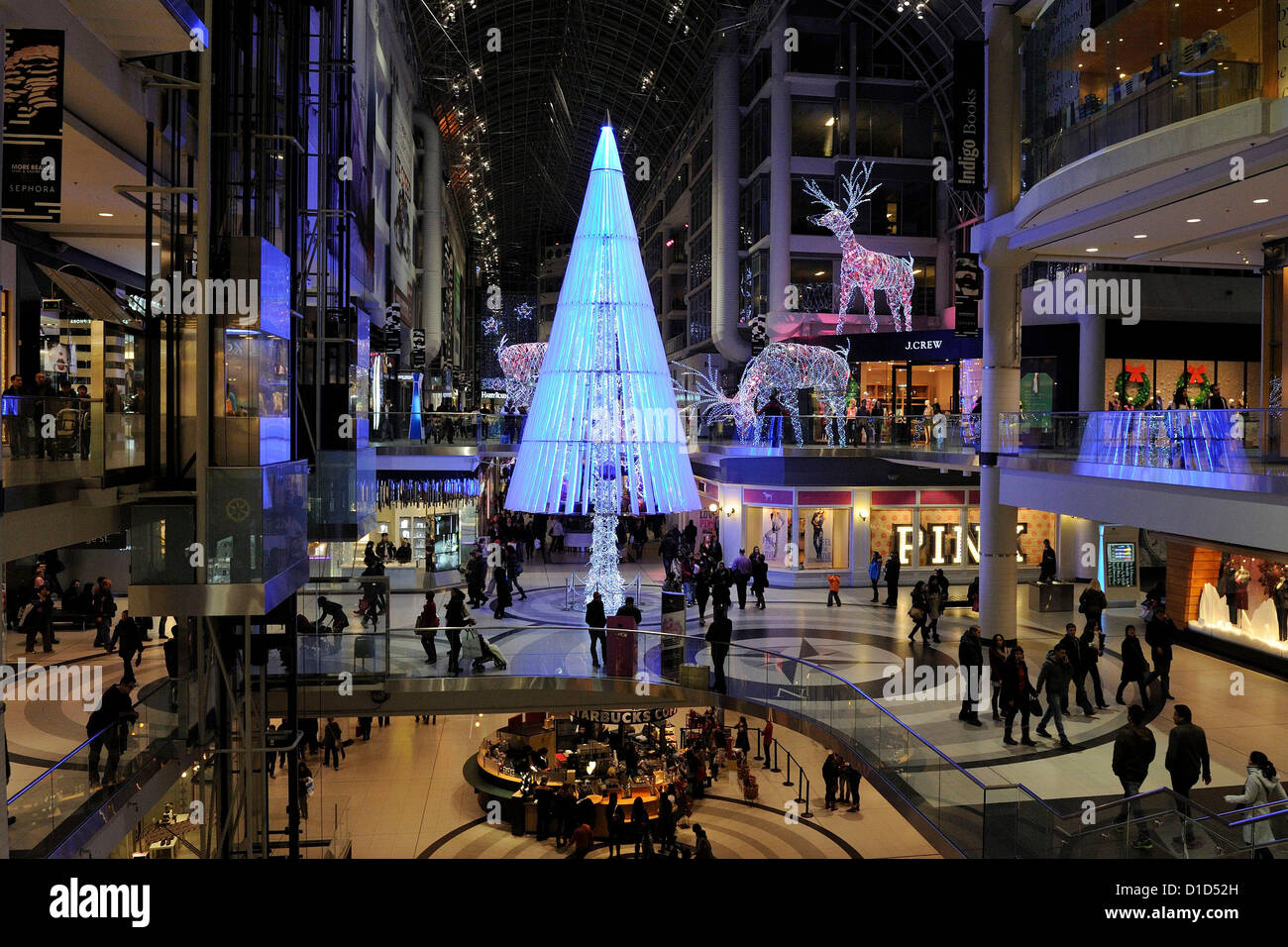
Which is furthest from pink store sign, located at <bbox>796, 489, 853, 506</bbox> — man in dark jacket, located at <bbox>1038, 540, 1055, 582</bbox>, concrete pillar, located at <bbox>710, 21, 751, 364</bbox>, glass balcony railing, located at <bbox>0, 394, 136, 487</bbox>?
glass balcony railing, located at <bbox>0, 394, 136, 487</bbox>

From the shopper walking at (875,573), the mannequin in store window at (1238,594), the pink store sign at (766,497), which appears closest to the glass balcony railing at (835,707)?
the mannequin in store window at (1238,594)

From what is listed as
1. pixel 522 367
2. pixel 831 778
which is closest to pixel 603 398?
pixel 831 778

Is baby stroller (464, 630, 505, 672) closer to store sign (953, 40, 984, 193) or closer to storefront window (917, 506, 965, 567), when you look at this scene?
store sign (953, 40, 984, 193)

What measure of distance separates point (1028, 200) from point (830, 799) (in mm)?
9434

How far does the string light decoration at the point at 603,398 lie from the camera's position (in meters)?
18.7

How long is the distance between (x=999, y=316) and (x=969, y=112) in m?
3.66

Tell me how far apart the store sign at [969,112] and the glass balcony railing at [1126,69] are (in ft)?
2.53

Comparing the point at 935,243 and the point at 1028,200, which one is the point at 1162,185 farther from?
the point at 935,243

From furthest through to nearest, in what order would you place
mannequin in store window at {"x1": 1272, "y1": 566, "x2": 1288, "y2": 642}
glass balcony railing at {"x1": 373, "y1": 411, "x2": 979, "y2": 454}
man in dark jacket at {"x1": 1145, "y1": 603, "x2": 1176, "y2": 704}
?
1. glass balcony railing at {"x1": 373, "y1": 411, "x2": 979, "y2": 454}
2. mannequin in store window at {"x1": 1272, "y1": 566, "x2": 1288, "y2": 642}
3. man in dark jacket at {"x1": 1145, "y1": 603, "x2": 1176, "y2": 704}

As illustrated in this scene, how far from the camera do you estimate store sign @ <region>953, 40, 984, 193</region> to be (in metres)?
18.0

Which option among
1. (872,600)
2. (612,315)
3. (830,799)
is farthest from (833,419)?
(830,799)

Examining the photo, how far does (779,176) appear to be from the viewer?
121 ft

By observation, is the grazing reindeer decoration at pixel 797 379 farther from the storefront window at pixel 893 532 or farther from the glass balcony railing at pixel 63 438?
the glass balcony railing at pixel 63 438

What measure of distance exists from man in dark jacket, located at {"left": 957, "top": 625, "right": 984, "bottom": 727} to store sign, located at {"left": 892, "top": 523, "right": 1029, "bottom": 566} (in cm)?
1275
